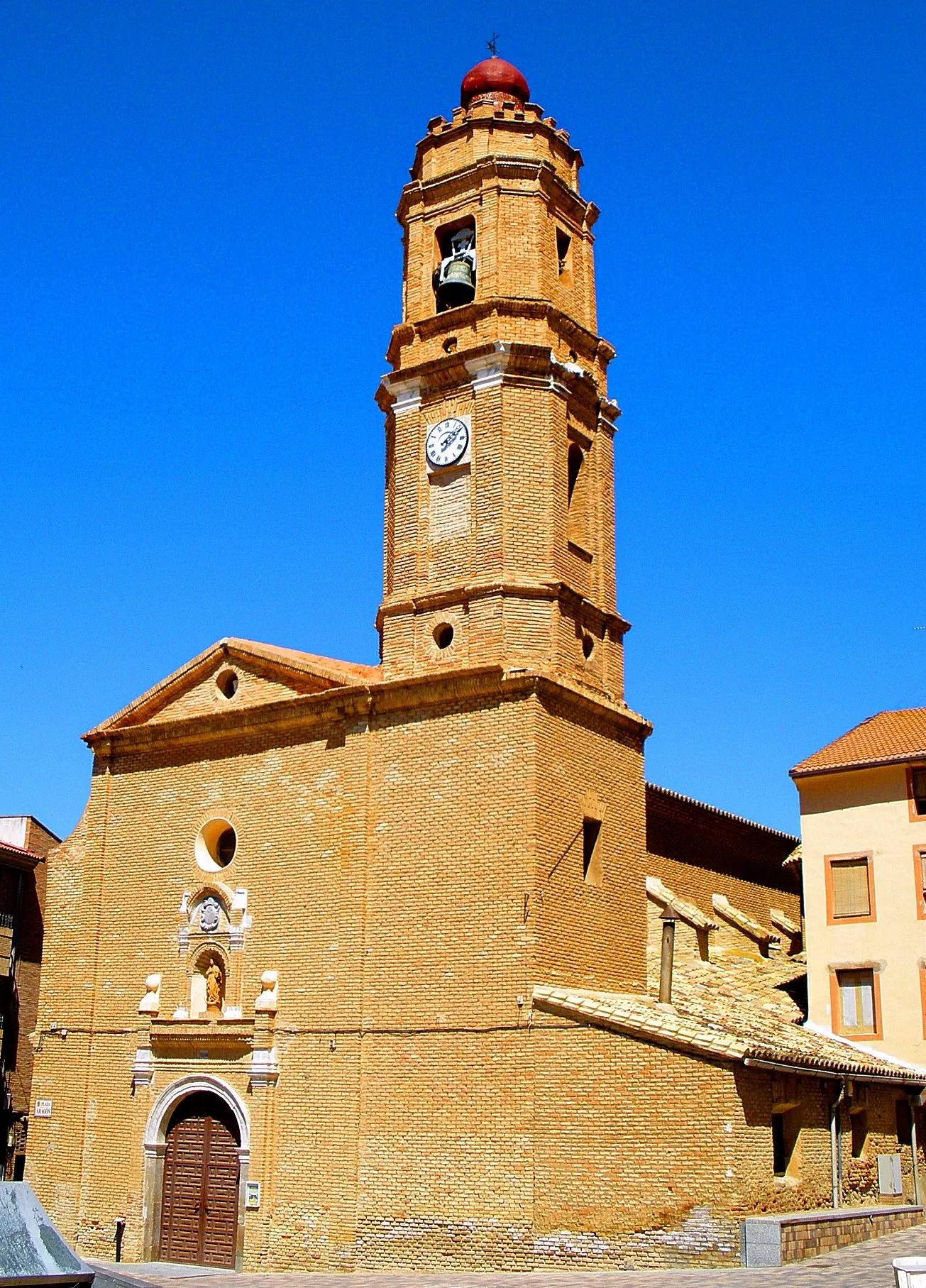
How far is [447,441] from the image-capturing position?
76.0ft

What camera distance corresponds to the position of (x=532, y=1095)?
1870cm

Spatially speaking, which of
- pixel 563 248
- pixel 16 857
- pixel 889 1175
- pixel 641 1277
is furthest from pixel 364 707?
pixel 16 857

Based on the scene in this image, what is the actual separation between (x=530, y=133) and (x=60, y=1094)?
18547 mm

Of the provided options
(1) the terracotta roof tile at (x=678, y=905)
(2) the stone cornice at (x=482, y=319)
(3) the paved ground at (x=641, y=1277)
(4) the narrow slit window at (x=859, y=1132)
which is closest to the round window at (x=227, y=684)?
(2) the stone cornice at (x=482, y=319)

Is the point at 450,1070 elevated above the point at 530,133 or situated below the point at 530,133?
below

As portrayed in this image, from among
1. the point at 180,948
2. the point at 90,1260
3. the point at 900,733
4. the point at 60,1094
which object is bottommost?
the point at 90,1260

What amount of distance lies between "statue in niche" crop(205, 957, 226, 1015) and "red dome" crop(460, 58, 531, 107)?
16.1m

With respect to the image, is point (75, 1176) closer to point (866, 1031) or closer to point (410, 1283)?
point (410, 1283)

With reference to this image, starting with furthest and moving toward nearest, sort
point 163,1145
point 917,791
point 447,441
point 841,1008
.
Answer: point 917,791 → point 841,1008 → point 447,441 → point 163,1145

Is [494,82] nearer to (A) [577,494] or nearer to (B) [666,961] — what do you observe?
(A) [577,494]

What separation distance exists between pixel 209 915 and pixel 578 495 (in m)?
9.39

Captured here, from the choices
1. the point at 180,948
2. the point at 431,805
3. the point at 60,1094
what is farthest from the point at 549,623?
the point at 60,1094

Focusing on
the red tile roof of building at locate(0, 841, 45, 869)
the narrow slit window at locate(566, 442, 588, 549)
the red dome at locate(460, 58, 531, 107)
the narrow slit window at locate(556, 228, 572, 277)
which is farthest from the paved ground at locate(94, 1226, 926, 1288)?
the red dome at locate(460, 58, 531, 107)

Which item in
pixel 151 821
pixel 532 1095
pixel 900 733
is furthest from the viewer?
pixel 900 733
